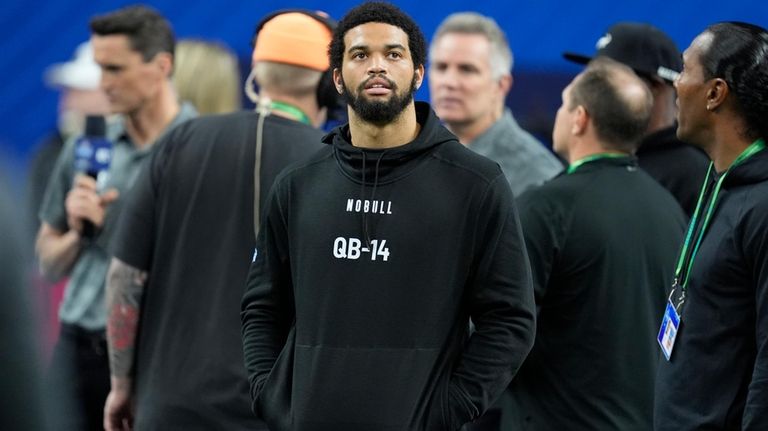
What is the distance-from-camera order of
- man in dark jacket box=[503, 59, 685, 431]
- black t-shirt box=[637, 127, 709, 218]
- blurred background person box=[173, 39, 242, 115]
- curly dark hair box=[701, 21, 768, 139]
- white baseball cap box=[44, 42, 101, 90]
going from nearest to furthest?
curly dark hair box=[701, 21, 768, 139]
man in dark jacket box=[503, 59, 685, 431]
black t-shirt box=[637, 127, 709, 218]
blurred background person box=[173, 39, 242, 115]
white baseball cap box=[44, 42, 101, 90]

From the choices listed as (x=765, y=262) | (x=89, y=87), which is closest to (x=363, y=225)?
(x=765, y=262)

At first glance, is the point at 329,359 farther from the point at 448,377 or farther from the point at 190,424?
the point at 190,424

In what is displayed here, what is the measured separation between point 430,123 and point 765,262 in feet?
2.58

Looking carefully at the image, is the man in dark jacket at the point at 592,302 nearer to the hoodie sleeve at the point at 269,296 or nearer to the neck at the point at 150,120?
the hoodie sleeve at the point at 269,296

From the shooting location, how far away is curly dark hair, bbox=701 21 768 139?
114 inches

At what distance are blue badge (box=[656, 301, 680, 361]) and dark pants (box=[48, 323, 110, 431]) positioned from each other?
6.93ft

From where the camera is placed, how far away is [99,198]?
170 inches

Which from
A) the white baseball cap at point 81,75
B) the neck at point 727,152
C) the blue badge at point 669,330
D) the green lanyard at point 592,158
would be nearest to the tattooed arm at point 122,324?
the green lanyard at point 592,158

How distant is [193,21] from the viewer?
283 inches

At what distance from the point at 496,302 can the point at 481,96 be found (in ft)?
6.78

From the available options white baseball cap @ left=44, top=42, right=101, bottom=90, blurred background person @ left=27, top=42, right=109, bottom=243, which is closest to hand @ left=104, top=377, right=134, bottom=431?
blurred background person @ left=27, top=42, right=109, bottom=243

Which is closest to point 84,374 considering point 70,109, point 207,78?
point 207,78

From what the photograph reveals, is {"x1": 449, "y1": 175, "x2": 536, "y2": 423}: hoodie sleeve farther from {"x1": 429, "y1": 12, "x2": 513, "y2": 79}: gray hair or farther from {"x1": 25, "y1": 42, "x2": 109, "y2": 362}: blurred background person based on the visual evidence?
{"x1": 25, "y1": 42, "x2": 109, "y2": 362}: blurred background person

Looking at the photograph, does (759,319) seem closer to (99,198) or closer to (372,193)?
(372,193)
